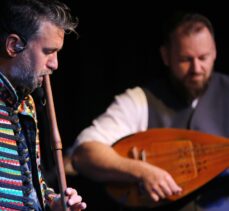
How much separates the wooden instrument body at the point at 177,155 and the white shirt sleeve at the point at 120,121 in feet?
0.25

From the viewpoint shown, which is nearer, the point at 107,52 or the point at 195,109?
the point at 195,109

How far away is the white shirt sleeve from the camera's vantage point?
3445mm

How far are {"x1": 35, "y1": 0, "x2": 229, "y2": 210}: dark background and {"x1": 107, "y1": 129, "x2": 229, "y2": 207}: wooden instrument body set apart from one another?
608mm

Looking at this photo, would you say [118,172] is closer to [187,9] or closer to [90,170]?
[90,170]

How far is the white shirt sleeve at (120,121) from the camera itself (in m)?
3.45

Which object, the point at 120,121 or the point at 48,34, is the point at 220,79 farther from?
the point at 48,34

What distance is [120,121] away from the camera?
11.3 ft

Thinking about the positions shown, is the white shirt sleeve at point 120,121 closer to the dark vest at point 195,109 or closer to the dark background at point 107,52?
the dark vest at point 195,109

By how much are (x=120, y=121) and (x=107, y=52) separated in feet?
2.19

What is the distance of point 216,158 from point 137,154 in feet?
1.26

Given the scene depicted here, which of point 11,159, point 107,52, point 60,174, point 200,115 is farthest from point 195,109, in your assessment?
point 11,159

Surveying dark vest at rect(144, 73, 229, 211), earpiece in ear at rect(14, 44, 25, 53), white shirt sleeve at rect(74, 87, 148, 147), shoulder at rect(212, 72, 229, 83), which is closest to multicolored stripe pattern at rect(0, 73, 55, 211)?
earpiece in ear at rect(14, 44, 25, 53)

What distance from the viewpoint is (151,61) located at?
4.05 metres

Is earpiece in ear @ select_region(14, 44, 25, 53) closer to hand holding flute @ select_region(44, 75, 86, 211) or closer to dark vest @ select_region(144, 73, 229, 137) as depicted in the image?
hand holding flute @ select_region(44, 75, 86, 211)
